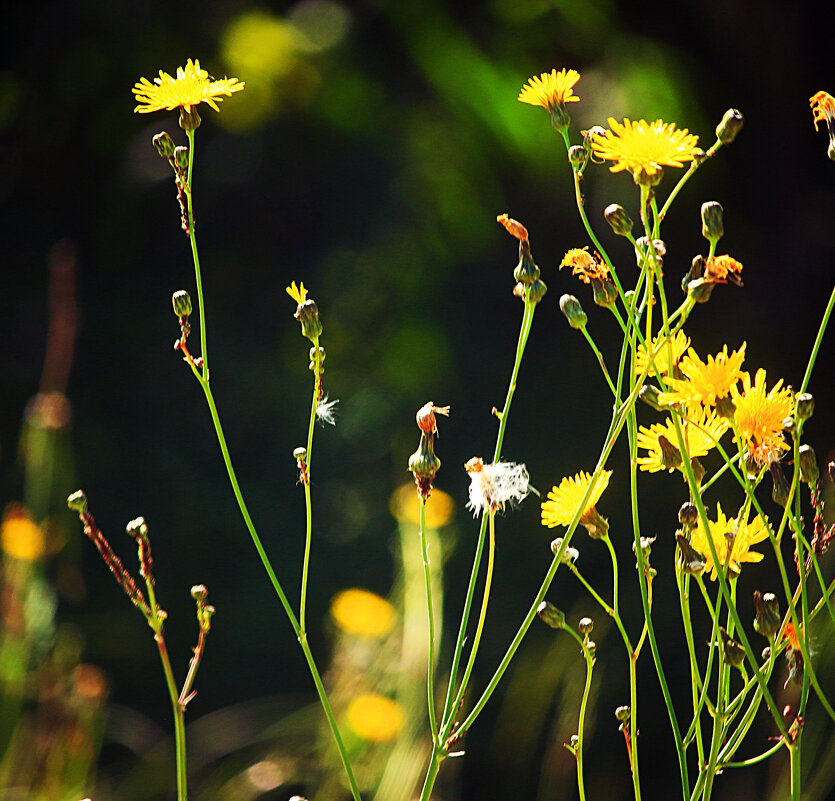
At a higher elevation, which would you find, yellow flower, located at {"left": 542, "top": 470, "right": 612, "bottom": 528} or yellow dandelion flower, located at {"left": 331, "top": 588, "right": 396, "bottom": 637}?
yellow flower, located at {"left": 542, "top": 470, "right": 612, "bottom": 528}

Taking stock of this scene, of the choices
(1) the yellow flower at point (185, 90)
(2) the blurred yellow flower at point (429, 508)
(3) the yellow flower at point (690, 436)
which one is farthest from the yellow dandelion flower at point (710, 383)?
(2) the blurred yellow flower at point (429, 508)

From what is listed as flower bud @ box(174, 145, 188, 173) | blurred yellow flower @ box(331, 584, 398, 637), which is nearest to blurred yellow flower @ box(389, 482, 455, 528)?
blurred yellow flower @ box(331, 584, 398, 637)

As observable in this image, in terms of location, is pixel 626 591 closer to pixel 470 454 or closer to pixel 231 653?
pixel 470 454

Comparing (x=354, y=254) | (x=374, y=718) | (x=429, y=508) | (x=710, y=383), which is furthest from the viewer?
(x=354, y=254)

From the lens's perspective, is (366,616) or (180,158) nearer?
(180,158)

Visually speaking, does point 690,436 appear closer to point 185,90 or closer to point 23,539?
point 185,90

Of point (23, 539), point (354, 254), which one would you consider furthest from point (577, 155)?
point (354, 254)

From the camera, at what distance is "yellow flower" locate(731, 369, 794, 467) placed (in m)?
0.44

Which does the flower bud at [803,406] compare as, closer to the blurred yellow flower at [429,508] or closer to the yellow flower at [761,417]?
the yellow flower at [761,417]

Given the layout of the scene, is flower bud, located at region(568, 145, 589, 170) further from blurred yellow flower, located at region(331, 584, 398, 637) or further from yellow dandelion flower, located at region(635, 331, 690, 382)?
blurred yellow flower, located at region(331, 584, 398, 637)

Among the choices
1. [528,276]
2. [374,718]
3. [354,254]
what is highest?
[354,254]

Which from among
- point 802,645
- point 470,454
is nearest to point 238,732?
point 470,454

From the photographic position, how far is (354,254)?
171cm

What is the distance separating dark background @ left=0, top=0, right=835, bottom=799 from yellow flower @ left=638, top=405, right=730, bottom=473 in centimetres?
105
